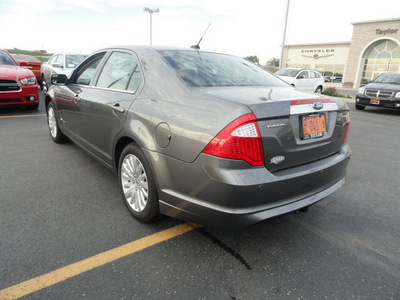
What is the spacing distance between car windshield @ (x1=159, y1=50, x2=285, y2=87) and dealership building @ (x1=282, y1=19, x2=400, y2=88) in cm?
3659

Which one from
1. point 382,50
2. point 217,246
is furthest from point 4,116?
point 382,50

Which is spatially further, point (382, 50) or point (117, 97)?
point (382, 50)

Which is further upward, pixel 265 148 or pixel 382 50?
pixel 382 50

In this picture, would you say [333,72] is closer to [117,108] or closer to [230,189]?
[117,108]

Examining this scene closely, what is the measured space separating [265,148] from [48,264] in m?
1.73

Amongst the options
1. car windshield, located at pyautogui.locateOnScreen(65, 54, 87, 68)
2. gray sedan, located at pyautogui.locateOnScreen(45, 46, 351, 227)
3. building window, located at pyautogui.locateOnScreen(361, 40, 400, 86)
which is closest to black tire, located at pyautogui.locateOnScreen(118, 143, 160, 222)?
gray sedan, located at pyautogui.locateOnScreen(45, 46, 351, 227)

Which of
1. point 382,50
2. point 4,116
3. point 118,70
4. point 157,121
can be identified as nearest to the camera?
point 157,121

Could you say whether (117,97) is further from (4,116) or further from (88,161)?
(4,116)

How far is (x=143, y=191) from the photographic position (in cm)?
256

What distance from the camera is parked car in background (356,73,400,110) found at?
34.5 ft

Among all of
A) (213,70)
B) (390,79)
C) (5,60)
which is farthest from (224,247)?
(390,79)

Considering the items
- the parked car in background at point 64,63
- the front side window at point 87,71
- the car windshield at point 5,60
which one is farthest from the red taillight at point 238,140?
Result: the parked car in background at point 64,63

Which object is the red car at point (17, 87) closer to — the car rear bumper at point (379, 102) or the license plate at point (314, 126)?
the license plate at point (314, 126)

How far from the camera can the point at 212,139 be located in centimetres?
190
